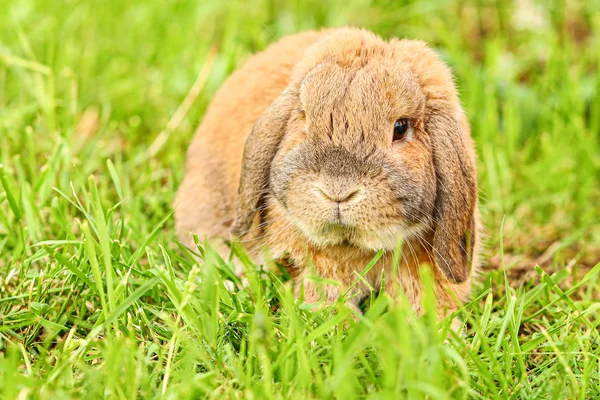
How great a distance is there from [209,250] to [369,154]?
31.2 inches

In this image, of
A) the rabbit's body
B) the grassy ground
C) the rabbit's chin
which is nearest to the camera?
the grassy ground

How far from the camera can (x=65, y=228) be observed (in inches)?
155

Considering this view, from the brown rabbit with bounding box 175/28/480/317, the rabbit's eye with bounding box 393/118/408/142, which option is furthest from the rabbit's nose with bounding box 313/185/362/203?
the rabbit's eye with bounding box 393/118/408/142

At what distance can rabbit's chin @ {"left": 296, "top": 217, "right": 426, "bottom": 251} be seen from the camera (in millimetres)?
3562

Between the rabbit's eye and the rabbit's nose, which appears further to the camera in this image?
the rabbit's eye

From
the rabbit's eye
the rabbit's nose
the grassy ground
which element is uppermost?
the rabbit's eye

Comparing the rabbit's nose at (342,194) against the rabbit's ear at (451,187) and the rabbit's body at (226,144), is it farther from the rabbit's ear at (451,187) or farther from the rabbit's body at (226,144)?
the rabbit's body at (226,144)

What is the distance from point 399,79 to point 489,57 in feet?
9.18

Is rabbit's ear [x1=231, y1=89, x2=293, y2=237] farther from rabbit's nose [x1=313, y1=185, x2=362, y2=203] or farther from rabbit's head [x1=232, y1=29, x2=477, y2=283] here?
rabbit's nose [x1=313, y1=185, x2=362, y2=203]

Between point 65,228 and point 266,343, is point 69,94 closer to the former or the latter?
point 65,228

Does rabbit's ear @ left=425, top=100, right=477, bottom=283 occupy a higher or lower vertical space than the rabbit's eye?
lower

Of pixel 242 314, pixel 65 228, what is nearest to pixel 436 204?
pixel 242 314

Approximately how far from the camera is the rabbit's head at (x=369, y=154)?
11.4 ft

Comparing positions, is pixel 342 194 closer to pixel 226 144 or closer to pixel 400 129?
pixel 400 129
